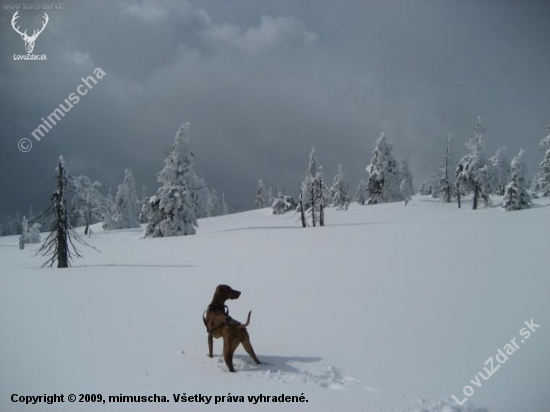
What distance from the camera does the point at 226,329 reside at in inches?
208

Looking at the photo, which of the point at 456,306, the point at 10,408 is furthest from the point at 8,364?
the point at 456,306

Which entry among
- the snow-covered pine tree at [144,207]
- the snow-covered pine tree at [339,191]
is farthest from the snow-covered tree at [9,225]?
the snow-covered pine tree at [339,191]

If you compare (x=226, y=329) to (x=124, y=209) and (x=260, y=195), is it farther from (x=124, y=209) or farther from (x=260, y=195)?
(x=260, y=195)

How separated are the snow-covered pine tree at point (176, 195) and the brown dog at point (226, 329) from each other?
100 feet

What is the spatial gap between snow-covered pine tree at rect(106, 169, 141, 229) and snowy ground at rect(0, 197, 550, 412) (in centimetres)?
5089

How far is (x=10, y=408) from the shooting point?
4434 millimetres

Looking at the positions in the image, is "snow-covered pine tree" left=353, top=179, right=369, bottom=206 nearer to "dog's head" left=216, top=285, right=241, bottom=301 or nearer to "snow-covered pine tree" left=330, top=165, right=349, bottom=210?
"snow-covered pine tree" left=330, top=165, right=349, bottom=210

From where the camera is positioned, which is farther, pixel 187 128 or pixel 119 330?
pixel 187 128

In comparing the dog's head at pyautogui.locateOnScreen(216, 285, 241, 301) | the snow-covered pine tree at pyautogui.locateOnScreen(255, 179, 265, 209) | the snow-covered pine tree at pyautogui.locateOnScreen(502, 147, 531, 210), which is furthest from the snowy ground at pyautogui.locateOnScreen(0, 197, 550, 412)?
the snow-covered pine tree at pyautogui.locateOnScreen(255, 179, 265, 209)

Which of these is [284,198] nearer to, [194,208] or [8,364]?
[194,208]

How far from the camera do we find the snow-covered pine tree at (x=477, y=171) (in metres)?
47.1

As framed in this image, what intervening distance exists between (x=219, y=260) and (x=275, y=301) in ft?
25.2

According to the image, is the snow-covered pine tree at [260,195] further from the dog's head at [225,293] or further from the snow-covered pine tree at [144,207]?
the dog's head at [225,293]

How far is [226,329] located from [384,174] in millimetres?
56799
